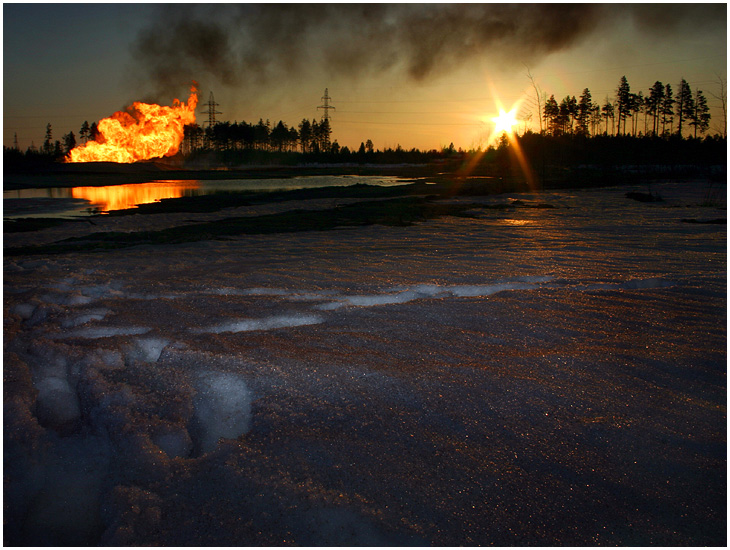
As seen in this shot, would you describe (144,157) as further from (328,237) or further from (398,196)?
(328,237)

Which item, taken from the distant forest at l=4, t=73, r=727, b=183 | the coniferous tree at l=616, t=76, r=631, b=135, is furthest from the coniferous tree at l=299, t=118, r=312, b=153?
the coniferous tree at l=616, t=76, r=631, b=135

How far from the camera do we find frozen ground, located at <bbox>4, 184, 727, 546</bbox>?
1.54m

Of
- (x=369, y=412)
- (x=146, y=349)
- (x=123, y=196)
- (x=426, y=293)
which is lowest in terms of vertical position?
(x=369, y=412)

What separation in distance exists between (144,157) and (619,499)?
2409 inches

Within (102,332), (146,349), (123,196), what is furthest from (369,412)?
(123,196)

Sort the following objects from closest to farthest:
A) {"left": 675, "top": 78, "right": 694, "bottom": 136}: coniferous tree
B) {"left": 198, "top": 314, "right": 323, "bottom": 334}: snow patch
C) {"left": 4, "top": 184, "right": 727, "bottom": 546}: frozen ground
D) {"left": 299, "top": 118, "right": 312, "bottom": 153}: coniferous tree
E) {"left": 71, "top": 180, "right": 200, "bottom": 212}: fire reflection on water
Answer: {"left": 4, "top": 184, "right": 727, "bottom": 546}: frozen ground → {"left": 198, "top": 314, "right": 323, "bottom": 334}: snow patch → {"left": 71, "top": 180, "right": 200, "bottom": 212}: fire reflection on water → {"left": 675, "top": 78, "right": 694, "bottom": 136}: coniferous tree → {"left": 299, "top": 118, "right": 312, "bottom": 153}: coniferous tree

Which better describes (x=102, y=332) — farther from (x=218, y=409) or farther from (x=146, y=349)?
(x=218, y=409)

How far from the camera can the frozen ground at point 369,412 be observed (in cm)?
154

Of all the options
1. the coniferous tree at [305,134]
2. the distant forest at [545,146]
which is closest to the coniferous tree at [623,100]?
the distant forest at [545,146]

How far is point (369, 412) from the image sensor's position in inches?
84.0

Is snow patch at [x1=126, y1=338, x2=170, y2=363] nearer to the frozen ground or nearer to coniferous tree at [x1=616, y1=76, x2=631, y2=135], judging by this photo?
the frozen ground

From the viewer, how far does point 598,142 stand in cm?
3934

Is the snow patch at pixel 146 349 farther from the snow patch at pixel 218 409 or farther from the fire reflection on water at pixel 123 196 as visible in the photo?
the fire reflection on water at pixel 123 196

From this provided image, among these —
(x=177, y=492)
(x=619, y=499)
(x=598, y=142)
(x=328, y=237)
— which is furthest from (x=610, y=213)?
(x=598, y=142)
